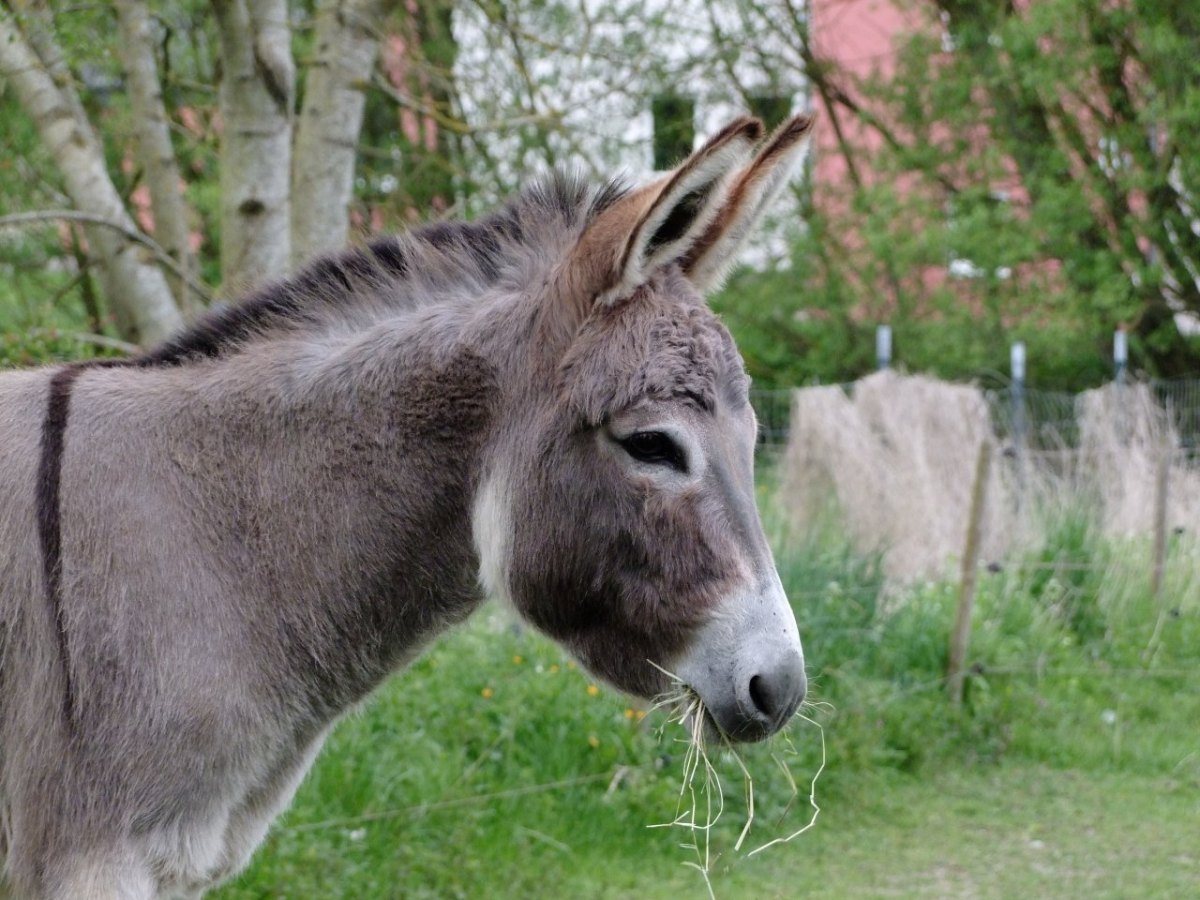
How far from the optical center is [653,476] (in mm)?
2346

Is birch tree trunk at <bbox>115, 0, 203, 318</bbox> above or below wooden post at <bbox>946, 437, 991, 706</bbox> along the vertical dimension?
above

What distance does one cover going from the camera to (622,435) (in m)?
2.36

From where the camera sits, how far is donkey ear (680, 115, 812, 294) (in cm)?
244

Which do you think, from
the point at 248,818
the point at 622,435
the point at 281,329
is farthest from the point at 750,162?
the point at 248,818

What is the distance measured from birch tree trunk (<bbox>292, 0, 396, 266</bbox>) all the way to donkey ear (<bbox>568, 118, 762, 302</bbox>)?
278cm

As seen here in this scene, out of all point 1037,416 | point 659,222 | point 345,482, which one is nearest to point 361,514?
point 345,482

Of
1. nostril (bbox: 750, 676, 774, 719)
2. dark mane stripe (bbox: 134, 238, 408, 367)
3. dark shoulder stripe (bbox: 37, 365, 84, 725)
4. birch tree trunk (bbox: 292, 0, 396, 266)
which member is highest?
birch tree trunk (bbox: 292, 0, 396, 266)

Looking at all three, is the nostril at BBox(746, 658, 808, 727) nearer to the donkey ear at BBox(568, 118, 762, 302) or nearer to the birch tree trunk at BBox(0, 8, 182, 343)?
the donkey ear at BBox(568, 118, 762, 302)

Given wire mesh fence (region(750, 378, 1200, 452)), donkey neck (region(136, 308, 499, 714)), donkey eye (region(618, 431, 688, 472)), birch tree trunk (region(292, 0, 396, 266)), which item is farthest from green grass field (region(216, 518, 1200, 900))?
wire mesh fence (region(750, 378, 1200, 452))

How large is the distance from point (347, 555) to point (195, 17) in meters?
7.26

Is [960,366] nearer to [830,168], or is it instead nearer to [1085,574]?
[830,168]

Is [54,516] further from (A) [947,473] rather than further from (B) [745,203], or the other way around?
(A) [947,473]

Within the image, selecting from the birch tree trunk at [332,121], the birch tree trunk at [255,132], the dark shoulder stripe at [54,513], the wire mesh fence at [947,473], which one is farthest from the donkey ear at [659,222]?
the wire mesh fence at [947,473]

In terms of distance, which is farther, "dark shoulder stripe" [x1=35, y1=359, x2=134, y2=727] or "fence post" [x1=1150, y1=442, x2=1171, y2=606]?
"fence post" [x1=1150, y1=442, x2=1171, y2=606]
